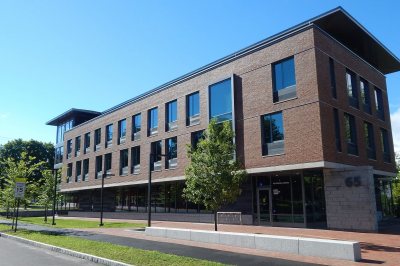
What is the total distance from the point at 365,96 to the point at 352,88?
99.1 inches

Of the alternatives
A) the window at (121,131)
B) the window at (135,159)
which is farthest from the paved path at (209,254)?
the window at (121,131)

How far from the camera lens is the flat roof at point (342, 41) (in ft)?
76.4

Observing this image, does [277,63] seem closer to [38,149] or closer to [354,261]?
[354,261]

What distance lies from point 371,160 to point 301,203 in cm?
736

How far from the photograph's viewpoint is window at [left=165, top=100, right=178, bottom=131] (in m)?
32.0

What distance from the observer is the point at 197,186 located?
19.3 meters

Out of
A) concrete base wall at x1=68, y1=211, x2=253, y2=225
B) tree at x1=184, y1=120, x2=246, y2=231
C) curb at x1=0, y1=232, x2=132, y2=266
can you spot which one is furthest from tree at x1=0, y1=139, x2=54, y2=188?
tree at x1=184, y1=120, x2=246, y2=231

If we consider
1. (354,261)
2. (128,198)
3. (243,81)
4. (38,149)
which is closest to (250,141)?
(243,81)

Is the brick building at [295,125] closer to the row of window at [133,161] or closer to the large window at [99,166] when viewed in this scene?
the row of window at [133,161]

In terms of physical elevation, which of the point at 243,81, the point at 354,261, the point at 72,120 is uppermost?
the point at 72,120

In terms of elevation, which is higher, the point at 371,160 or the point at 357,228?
the point at 371,160

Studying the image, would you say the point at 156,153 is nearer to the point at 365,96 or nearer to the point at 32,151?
the point at 365,96

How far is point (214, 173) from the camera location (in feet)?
61.4

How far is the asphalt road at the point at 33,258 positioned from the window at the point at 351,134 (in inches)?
712
